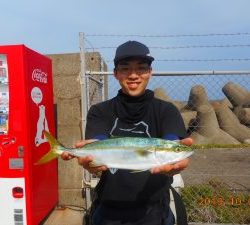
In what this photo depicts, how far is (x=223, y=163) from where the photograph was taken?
11789 millimetres

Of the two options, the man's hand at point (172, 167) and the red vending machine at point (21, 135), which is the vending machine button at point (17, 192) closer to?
the red vending machine at point (21, 135)

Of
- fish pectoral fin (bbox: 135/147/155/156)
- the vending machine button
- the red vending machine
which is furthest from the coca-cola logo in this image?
fish pectoral fin (bbox: 135/147/155/156)

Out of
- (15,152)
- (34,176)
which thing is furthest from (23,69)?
(34,176)

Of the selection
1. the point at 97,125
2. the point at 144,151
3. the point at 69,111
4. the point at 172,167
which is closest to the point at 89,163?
the point at 97,125

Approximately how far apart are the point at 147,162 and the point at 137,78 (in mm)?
578

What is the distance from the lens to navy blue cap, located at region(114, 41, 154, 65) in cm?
274

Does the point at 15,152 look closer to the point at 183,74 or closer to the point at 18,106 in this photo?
the point at 18,106

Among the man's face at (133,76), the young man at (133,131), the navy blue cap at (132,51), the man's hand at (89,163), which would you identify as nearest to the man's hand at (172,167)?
the young man at (133,131)

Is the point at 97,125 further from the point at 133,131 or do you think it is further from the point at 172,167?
the point at 172,167

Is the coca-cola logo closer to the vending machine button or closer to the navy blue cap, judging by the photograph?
the vending machine button

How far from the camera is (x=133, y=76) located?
2.77 metres
